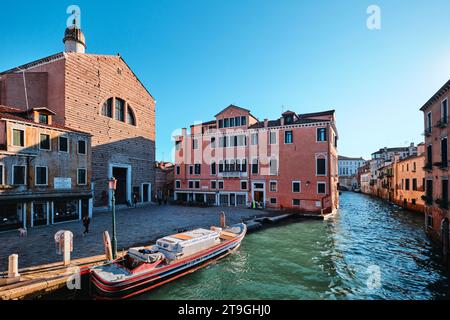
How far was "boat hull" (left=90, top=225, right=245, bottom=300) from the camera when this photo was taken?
7.60m

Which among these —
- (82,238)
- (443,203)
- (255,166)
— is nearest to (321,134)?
(255,166)

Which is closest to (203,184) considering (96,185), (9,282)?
(96,185)

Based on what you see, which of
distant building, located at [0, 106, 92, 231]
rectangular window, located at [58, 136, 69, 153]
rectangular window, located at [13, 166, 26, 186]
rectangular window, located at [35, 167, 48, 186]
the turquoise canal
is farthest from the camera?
rectangular window, located at [58, 136, 69, 153]

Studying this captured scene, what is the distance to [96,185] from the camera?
893 inches

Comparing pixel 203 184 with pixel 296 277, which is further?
pixel 203 184

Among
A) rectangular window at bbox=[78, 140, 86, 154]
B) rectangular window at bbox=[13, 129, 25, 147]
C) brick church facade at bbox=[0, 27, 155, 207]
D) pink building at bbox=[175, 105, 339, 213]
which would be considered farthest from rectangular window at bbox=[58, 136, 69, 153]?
pink building at bbox=[175, 105, 339, 213]

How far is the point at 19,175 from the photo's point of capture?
14383 millimetres

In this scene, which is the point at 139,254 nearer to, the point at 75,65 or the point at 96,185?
the point at 96,185

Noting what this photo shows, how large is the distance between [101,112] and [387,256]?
27.8 meters

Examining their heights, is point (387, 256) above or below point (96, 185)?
below

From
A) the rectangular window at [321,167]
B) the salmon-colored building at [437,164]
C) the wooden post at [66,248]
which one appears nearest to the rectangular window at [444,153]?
the salmon-colored building at [437,164]

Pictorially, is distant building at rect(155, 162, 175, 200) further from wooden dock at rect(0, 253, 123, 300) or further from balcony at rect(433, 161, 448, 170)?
balcony at rect(433, 161, 448, 170)

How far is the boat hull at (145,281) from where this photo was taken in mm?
7598

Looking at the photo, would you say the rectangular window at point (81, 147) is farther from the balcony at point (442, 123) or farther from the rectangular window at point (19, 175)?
the balcony at point (442, 123)
